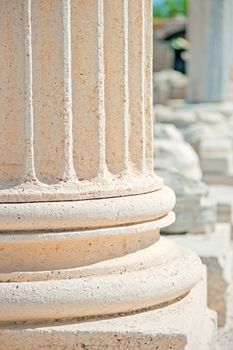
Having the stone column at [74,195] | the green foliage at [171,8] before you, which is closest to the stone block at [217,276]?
the stone column at [74,195]

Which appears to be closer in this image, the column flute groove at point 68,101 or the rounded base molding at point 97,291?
the rounded base molding at point 97,291

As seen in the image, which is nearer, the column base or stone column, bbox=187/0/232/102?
the column base

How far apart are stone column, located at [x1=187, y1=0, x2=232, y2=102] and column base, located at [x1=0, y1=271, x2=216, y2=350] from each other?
664 inches

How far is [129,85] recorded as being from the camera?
4355 mm

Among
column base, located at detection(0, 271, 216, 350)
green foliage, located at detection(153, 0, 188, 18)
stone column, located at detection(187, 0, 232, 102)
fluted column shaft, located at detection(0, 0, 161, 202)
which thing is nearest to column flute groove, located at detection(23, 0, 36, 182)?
fluted column shaft, located at detection(0, 0, 161, 202)

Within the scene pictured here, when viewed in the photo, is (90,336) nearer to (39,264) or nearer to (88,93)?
(39,264)

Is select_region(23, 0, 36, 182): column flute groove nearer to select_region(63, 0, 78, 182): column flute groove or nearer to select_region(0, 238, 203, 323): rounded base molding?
select_region(63, 0, 78, 182): column flute groove

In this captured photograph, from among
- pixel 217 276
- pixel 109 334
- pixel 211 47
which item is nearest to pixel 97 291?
pixel 109 334

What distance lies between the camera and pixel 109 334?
392cm

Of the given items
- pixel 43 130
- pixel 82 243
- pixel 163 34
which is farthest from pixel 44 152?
pixel 163 34

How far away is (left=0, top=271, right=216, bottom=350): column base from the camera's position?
3.88 metres

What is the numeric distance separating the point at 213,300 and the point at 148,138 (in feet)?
7.11

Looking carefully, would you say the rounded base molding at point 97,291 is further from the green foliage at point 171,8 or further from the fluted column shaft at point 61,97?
the green foliage at point 171,8

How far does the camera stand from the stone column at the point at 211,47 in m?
20.3
